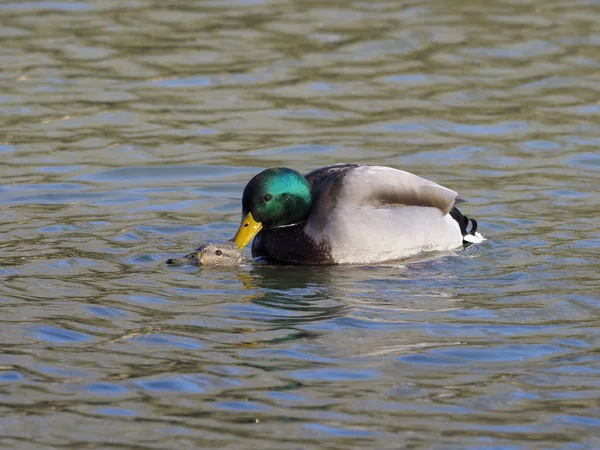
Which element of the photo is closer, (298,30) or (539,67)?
(539,67)

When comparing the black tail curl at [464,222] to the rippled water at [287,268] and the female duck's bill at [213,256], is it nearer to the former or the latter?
the rippled water at [287,268]

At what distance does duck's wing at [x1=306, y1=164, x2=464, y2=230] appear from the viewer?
353 inches

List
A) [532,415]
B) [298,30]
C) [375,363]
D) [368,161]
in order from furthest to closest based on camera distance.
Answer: [298,30], [368,161], [375,363], [532,415]

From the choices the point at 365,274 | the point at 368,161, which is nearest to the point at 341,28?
the point at 368,161

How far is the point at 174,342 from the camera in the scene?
22.9 ft

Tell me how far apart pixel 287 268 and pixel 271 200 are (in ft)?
1.55

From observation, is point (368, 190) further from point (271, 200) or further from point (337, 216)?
point (271, 200)

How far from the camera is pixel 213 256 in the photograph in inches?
338

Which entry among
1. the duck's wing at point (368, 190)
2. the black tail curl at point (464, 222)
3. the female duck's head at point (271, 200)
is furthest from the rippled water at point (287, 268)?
the duck's wing at point (368, 190)

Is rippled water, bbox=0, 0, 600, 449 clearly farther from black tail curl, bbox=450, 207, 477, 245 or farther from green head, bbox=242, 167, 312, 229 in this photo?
green head, bbox=242, 167, 312, 229

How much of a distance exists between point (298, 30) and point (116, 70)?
92.4 inches

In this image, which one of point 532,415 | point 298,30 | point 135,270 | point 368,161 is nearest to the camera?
point 532,415

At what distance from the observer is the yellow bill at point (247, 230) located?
8.84 m

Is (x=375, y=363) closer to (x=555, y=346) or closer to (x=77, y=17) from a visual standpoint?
(x=555, y=346)
